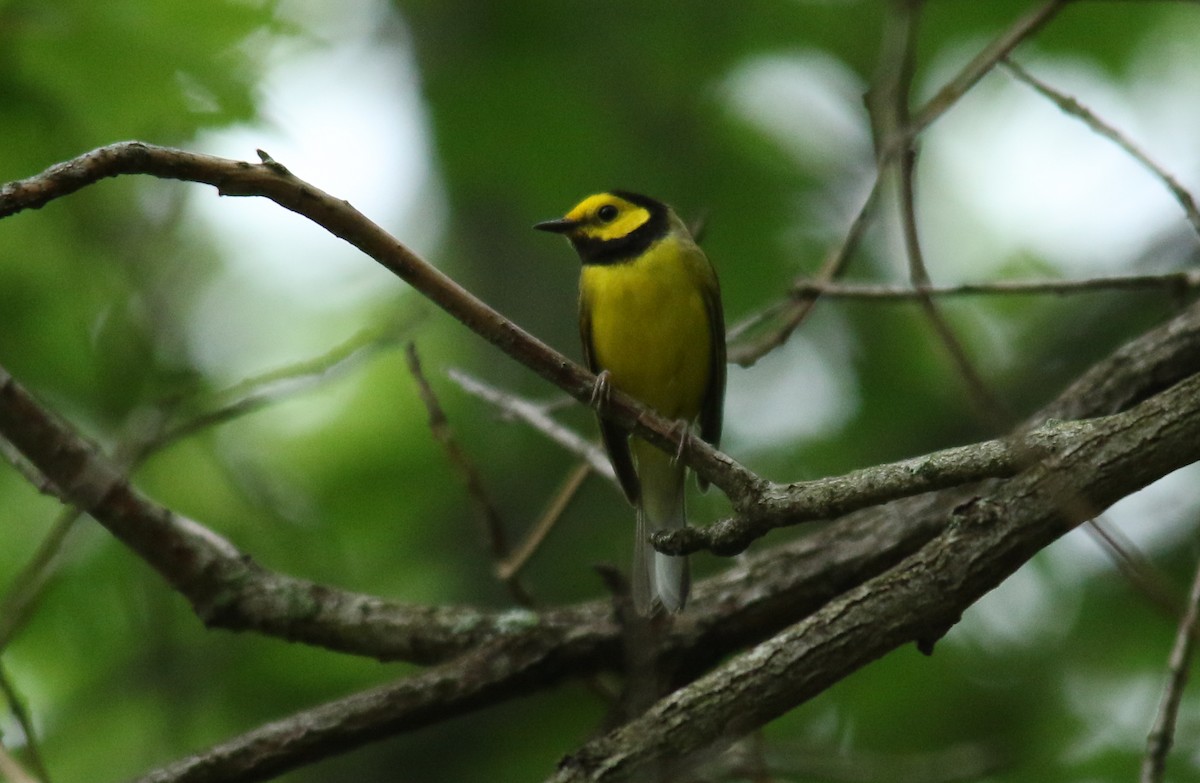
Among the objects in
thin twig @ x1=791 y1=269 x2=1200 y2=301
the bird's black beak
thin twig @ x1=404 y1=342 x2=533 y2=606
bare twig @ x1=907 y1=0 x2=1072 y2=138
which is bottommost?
thin twig @ x1=404 y1=342 x2=533 y2=606

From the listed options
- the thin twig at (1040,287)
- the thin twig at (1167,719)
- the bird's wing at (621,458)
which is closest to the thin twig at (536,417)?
the bird's wing at (621,458)

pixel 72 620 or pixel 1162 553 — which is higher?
pixel 1162 553

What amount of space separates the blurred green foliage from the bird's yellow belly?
40cm

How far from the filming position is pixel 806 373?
24.6ft

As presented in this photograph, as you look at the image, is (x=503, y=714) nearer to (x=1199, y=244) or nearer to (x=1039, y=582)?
(x=1039, y=582)

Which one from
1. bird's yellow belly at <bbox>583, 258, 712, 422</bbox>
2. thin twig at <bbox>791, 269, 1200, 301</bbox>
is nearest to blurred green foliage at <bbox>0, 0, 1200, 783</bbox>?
bird's yellow belly at <bbox>583, 258, 712, 422</bbox>

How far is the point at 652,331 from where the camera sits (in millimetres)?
5414

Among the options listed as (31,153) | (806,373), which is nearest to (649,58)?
(806,373)

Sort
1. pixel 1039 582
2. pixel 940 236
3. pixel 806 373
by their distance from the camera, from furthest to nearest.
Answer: pixel 940 236 → pixel 806 373 → pixel 1039 582

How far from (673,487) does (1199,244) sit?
279 cm

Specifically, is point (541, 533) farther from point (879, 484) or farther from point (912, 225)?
point (879, 484)

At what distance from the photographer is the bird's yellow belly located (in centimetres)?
541

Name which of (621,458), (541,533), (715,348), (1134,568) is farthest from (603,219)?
(1134,568)

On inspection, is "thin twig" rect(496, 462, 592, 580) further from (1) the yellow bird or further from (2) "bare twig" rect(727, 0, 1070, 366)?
(2) "bare twig" rect(727, 0, 1070, 366)
